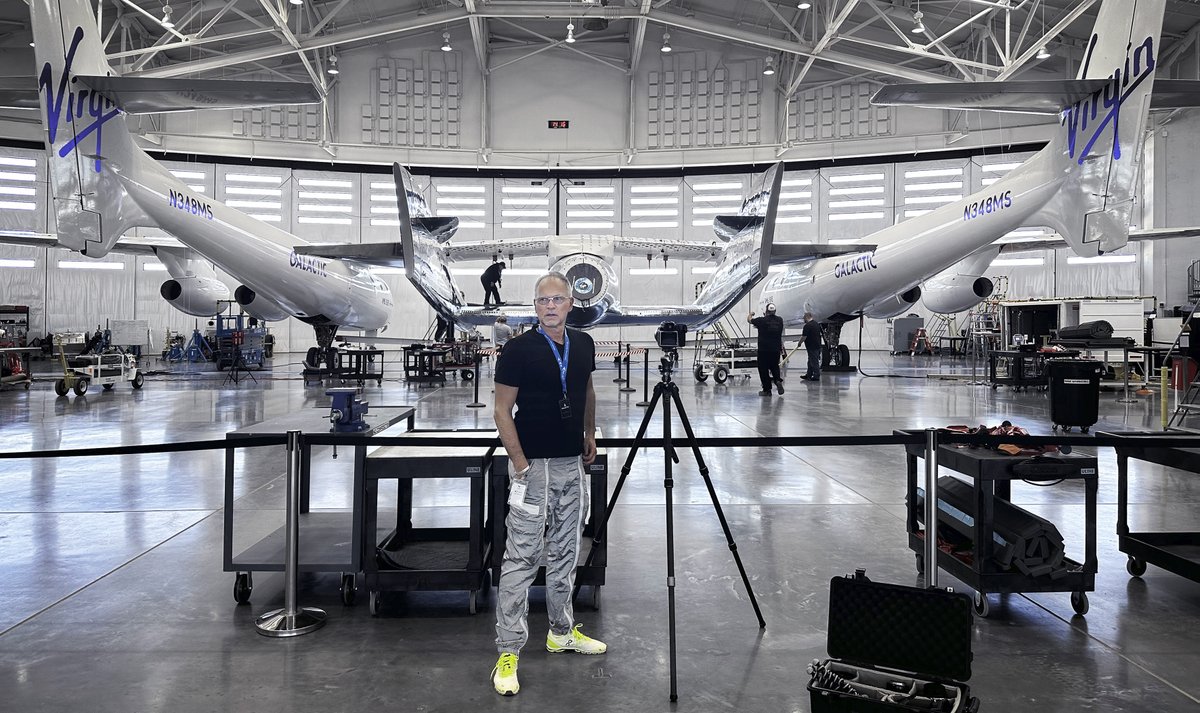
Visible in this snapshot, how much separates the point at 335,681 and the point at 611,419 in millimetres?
7351

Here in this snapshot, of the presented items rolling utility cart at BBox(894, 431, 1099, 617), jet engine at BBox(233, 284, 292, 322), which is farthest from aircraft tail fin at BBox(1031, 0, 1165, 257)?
jet engine at BBox(233, 284, 292, 322)

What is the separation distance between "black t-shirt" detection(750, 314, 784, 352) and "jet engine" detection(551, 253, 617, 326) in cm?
330

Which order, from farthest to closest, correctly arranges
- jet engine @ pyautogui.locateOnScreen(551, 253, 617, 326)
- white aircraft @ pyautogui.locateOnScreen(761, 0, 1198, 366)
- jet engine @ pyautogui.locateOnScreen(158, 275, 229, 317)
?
jet engine @ pyautogui.locateOnScreen(158, 275, 229, 317)
jet engine @ pyautogui.locateOnScreen(551, 253, 617, 326)
white aircraft @ pyautogui.locateOnScreen(761, 0, 1198, 366)

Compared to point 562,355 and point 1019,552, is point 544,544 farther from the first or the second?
point 1019,552

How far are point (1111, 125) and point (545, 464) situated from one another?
9.24m

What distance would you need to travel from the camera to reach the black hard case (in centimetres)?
239

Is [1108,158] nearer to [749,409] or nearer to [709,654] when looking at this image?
[749,409]

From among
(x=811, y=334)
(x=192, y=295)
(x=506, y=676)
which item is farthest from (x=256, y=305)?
(x=506, y=676)

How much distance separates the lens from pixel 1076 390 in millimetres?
8172

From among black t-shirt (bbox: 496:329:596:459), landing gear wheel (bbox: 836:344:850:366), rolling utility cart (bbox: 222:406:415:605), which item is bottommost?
rolling utility cart (bbox: 222:406:415:605)

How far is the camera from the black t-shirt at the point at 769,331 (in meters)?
12.9

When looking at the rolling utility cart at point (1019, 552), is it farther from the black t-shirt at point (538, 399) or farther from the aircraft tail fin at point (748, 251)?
the aircraft tail fin at point (748, 251)

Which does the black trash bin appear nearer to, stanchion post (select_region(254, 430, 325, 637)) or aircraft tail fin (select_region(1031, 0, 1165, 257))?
aircraft tail fin (select_region(1031, 0, 1165, 257))

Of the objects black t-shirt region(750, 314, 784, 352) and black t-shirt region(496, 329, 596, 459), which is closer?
black t-shirt region(496, 329, 596, 459)
